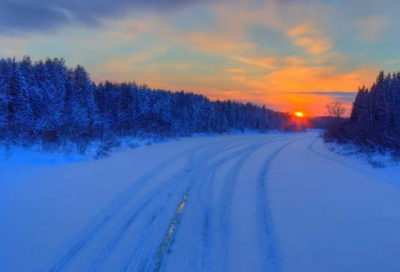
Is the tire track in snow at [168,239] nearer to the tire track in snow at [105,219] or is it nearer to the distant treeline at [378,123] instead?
the tire track in snow at [105,219]

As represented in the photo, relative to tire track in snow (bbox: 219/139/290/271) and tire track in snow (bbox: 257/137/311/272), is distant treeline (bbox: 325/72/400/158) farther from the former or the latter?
tire track in snow (bbox: 257/137/311/272)

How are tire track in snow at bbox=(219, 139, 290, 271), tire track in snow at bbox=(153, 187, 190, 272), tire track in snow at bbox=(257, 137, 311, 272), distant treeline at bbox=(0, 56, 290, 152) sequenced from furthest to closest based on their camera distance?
distant treeline at bbox=(0, 56, 290, 152)
tire track in snow at bbox=(219, 139, 290, 271)
tire track in snow at bbox=(257, 137, 311, 272)
tire track in snow at bbox=(153, 187, 190, 272)

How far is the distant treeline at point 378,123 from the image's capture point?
18438 mm

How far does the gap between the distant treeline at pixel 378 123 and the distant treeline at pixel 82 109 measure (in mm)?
20129

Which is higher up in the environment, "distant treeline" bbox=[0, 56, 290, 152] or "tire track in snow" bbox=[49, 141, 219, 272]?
"distant treeline" bbox=[0, 56, 290, 152]

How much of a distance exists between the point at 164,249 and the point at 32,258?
2220 mm

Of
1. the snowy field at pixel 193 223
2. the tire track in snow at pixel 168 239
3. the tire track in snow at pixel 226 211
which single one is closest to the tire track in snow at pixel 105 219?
the snowy field at pixel 193 223

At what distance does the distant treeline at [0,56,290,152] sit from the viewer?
1811cm

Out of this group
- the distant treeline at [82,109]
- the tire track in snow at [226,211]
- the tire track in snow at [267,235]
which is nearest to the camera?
the tire track in snow at [267,235]

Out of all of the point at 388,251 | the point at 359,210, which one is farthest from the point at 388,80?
the point at 388,251

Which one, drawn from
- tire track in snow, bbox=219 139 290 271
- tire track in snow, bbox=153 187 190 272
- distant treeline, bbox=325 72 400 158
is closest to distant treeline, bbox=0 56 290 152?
tire track in snow, bbox=219 139 290 271

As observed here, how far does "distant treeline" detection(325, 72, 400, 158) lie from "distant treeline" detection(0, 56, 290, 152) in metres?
20.1

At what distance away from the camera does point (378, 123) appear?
2628cm

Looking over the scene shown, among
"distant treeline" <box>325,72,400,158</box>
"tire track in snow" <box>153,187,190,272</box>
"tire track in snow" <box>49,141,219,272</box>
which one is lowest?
"tire track in snow" <box>49,141,219,272</box>
